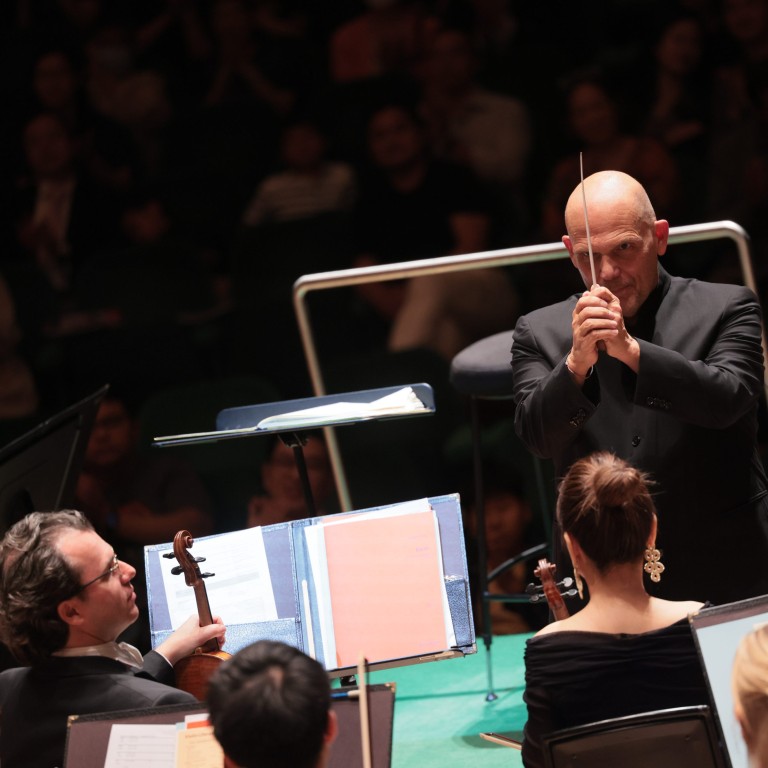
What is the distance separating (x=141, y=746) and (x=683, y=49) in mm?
4223

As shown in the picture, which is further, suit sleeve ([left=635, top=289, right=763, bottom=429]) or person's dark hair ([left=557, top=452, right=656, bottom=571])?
suit sleeve ([left=635, top=289, right=763, bottom=429])

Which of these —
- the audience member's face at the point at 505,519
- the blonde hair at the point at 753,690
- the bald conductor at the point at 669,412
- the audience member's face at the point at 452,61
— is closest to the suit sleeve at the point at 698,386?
the bald conductor at the point at 669,412

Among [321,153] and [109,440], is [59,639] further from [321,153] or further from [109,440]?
[321,153]

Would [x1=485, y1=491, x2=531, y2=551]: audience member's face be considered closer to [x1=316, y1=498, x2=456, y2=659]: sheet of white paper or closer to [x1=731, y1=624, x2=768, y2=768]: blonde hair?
[x1=316, y1=498, x2=456, y2=659]: sheet of white paper

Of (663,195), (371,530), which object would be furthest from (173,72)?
(371,530)

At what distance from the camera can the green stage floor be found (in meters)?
3.36

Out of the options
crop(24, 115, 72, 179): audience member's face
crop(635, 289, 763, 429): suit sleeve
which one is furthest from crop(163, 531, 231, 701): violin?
crop(24, 115, 72, 179): audience member's face

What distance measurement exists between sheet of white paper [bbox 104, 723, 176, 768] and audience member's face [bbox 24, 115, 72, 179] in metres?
4.52

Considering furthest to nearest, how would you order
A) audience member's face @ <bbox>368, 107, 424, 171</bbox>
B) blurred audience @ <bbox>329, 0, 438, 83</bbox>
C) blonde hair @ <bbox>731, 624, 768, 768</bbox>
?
blurred audience @ <bbox>329, 0, 438, 83</bbox>
audience member's face @ <bbox>368, 107, 424, 171</bbox>
blonde hair @ <bbox>731, 624, 768, 768</bbox>

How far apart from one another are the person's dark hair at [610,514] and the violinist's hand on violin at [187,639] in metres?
0.86

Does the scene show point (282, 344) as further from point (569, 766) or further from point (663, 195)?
point (569, 766)

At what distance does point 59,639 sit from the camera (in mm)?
2557

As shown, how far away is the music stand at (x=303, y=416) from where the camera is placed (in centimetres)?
298

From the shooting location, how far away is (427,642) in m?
2.84
